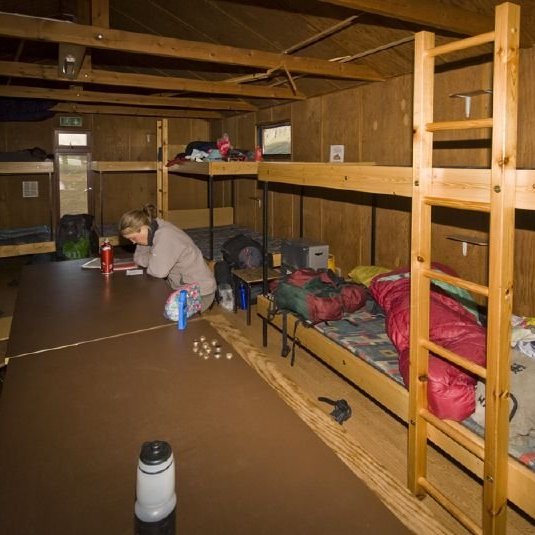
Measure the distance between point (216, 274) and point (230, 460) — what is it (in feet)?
13.9

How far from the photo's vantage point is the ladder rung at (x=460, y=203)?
1834mm

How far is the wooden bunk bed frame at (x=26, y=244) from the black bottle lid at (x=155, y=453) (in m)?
6.12

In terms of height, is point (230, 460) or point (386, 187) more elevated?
point (386, 187)

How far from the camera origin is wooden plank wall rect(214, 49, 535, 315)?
3699 millimetres

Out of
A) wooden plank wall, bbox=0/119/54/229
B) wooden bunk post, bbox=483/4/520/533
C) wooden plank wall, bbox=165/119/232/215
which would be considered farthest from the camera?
wooden plank wall, bbox=165/119/232/215

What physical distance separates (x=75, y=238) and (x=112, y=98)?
2.02 meters

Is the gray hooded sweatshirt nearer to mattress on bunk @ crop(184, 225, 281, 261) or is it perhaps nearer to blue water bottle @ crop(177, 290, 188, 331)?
blue water bottle @ crop(177, 290, 188, 331)

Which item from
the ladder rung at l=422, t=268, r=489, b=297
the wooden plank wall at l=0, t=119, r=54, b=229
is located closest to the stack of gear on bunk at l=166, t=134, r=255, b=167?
the wooden plank wall at l=0, t=119, r=54, b=229

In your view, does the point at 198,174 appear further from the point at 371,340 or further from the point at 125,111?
the point at 371,340

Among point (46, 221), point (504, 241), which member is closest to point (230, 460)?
point (504, 241)

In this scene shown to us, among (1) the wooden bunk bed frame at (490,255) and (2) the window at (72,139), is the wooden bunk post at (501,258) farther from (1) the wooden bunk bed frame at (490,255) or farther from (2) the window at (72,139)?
(2) the window at (72,139)

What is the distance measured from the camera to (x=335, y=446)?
1509 millimetres

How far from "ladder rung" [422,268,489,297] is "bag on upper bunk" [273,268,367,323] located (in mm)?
1426

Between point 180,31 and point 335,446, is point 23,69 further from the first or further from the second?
point 335,446
